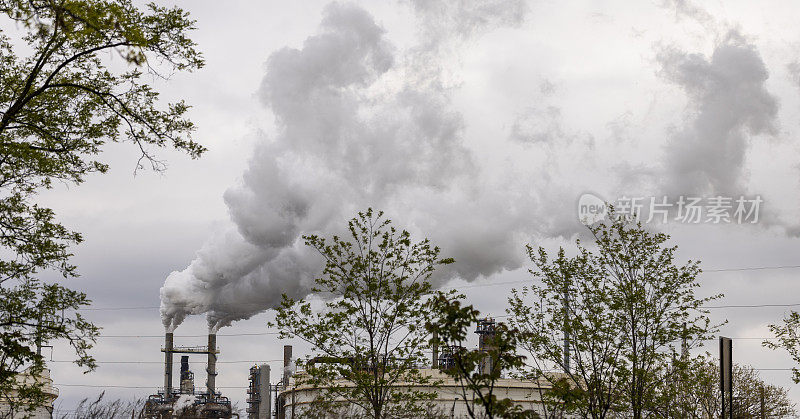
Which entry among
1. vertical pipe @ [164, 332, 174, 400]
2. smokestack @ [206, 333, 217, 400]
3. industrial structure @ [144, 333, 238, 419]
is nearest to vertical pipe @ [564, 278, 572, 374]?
industrial structure @ [144, 333, 238, 419]

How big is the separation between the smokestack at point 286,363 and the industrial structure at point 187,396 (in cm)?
440

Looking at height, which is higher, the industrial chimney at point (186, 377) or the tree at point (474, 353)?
the tree at point (474, 353)

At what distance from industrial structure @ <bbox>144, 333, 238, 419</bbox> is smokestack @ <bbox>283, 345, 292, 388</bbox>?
4399mm

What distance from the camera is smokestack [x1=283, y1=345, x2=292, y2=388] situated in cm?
6581

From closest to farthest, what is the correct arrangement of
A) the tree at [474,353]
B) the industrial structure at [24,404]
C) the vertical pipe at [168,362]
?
the tree at [474,353], the industrial structure at [24,404], the vertical pipe at [168,362]

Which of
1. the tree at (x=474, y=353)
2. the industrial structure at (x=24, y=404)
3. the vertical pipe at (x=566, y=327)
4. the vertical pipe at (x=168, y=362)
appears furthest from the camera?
the vertical pipe at (x=168, y=362)

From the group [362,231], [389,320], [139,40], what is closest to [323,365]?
[389,320]

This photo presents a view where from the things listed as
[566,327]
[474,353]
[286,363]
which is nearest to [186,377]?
[286,363]

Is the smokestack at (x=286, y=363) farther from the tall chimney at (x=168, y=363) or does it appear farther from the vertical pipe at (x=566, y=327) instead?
the vertical pipe at (x=566, y=327)

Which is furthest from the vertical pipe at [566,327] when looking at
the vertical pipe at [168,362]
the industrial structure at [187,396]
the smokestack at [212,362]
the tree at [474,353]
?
the vertical pipe at [168,362]

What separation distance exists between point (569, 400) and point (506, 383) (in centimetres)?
3071

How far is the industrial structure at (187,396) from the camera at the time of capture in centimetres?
6197

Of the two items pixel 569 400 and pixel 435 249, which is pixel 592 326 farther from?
pixel 435 249

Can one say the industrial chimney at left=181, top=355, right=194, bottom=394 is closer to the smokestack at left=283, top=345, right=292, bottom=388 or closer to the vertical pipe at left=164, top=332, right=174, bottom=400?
the vertical pipe at left=164, top=332, right=174, bottom=400
